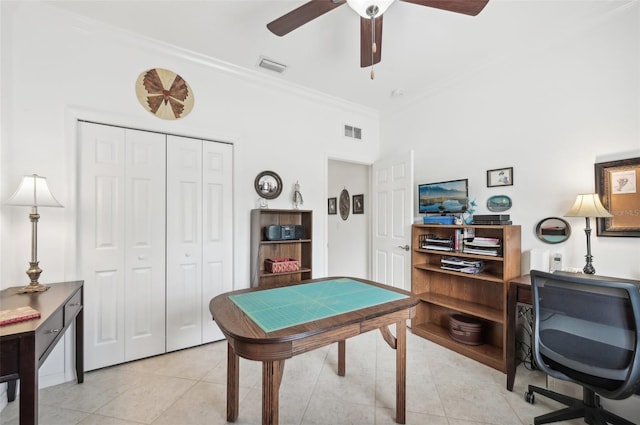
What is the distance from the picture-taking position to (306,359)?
2434 millimetres

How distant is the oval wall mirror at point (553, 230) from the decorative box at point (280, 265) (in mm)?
2318

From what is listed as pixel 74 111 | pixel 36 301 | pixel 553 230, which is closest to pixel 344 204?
pixel 553 230

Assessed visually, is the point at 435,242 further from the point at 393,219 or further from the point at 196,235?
the point at 196,235

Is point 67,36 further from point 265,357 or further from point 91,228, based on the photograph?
point 265,357

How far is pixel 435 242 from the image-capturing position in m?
2.92

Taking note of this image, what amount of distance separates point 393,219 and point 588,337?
A: 2092mm

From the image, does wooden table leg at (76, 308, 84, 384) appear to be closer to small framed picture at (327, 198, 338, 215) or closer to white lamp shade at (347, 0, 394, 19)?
white lamp shade at (347, 0, 394, 19)

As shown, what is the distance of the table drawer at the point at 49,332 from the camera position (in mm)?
1210

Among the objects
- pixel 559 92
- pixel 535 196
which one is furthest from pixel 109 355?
pixel 559 92

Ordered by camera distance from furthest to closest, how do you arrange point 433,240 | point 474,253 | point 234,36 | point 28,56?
point 433,240 < point 474,253 < point 234,36 < point 28,56

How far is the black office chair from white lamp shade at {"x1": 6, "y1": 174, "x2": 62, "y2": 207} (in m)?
3.18

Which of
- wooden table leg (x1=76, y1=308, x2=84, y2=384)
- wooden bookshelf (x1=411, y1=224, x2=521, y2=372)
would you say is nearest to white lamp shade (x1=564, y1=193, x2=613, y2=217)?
wooden bookshelf (x1=411, y1=224, x2=521, y2=372)

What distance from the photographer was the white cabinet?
221 cm

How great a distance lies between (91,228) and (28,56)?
136 centimetres
